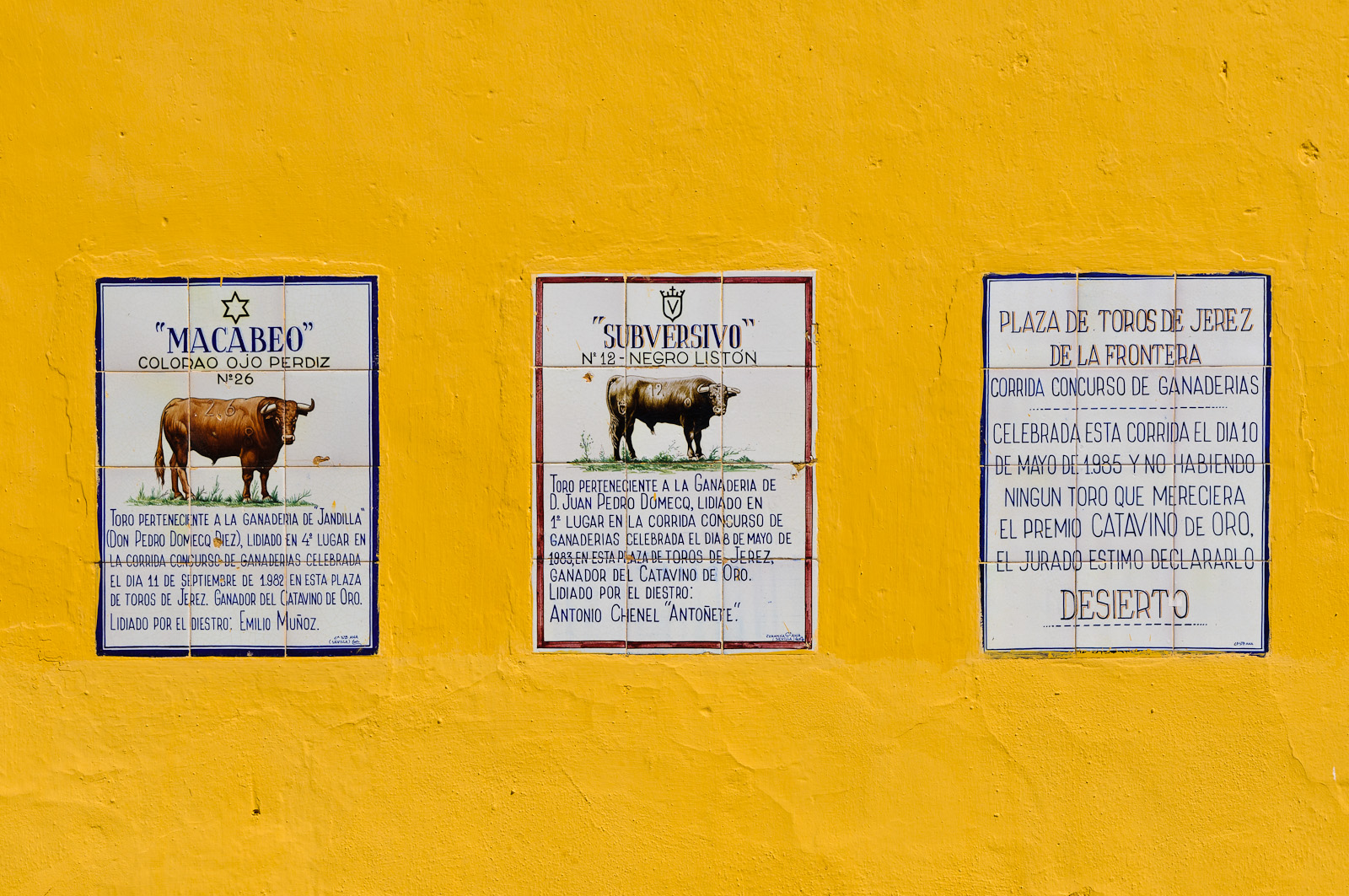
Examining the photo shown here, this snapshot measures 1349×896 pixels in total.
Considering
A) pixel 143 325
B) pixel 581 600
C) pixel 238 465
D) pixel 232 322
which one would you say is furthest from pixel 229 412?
pixel 581 600

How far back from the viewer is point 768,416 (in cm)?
276

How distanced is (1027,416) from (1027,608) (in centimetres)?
66

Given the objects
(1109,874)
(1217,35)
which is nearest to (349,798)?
(1109,874)

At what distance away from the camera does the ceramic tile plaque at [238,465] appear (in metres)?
2.74

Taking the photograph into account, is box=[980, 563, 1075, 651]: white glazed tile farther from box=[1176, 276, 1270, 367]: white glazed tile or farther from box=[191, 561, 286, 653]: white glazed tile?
box=[191, 561, 286, 653]: white glazed tile

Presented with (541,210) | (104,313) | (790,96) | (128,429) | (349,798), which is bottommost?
(349,798)

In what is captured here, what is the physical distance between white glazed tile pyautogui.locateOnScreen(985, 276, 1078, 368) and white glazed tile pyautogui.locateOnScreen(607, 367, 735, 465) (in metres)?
0.96

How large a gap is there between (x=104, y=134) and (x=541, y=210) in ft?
4.96

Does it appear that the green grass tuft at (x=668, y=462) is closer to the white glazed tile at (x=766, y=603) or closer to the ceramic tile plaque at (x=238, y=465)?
the white glazed tile at (x=766, y=603)

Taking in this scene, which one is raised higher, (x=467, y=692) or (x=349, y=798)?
(x=467, y=692)

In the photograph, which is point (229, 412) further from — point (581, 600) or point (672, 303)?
point (672, 303)

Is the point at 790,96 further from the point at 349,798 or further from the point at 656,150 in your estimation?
the point at 349,798

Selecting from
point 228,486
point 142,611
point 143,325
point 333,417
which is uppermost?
point 143,325

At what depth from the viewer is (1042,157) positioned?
2727mm
